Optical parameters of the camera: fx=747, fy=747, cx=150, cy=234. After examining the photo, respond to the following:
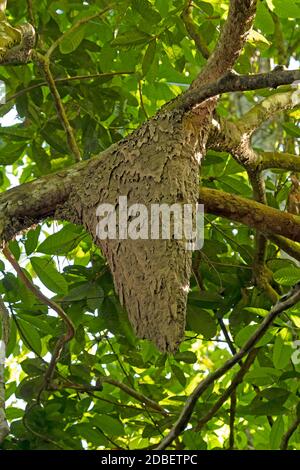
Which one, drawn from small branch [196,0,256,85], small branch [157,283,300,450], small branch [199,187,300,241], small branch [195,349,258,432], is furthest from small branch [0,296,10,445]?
small branch [195,349,258,432]

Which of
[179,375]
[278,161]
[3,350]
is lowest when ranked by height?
[179,375]

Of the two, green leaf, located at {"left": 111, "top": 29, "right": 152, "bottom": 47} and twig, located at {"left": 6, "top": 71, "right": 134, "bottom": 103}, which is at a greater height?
green leaf, located at {"left": 111, "top": 29, "right": 152, "bottom": 47}

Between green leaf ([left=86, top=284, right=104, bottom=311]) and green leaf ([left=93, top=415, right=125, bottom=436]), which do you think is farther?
green leaf ([left=93, top=415, right=125, bottom=436])

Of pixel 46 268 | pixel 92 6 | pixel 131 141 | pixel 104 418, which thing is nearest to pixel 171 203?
pixel 131 141

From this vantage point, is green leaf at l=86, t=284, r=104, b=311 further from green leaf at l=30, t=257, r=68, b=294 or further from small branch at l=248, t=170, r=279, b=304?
small branch at l=248, t=170, r=279, b=304

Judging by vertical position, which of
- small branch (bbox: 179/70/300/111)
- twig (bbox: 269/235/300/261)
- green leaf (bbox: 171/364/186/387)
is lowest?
green leaf (bbox: 171/364/186/387)

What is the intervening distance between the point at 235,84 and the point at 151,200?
0.28 m

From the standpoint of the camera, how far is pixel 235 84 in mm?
1483

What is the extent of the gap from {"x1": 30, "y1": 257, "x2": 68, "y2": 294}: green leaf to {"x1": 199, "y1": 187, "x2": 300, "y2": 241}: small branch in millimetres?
597

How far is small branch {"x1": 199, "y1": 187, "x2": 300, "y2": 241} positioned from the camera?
5.68 ft

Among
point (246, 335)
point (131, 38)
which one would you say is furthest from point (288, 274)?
point (131, 38)

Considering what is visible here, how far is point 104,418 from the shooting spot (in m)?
2.54

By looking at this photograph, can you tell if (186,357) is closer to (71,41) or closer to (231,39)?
(71,41)

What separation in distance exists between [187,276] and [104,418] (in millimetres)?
1243
